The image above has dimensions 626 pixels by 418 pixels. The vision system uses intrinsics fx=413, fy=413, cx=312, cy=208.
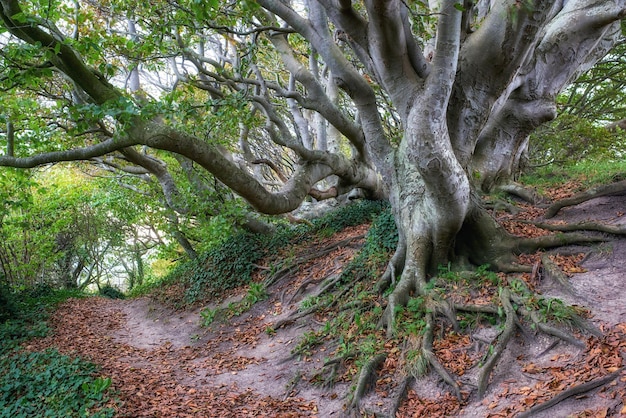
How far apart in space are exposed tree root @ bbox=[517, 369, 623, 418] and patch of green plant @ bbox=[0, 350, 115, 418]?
3979mm

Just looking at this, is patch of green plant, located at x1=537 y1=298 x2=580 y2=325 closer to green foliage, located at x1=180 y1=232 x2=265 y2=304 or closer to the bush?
green foliage, located at x1=180 y1=232 x2=265 y2=304

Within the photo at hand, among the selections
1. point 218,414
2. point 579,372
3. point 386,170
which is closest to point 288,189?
point 386,170

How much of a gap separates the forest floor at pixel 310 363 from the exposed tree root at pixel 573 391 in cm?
3

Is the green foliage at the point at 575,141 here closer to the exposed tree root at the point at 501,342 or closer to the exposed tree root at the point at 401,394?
the exposed tree root at the point at 501,342

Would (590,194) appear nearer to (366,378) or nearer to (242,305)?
(366,378)

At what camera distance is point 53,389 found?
16.1 feet

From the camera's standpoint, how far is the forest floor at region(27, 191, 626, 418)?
12.0ft

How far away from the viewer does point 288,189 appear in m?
8.12

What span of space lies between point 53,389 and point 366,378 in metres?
3.71

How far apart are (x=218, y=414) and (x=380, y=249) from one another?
4.00 m

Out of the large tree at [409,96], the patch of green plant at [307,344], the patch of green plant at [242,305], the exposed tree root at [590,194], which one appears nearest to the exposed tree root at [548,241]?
the large tree at [409,96]

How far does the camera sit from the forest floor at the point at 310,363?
3.67 metres

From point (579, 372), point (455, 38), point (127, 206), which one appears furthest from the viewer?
point (127, 206)

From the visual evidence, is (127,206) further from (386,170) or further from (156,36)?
(386,170)
